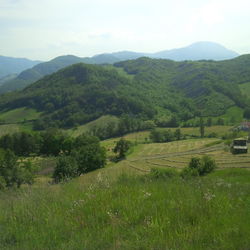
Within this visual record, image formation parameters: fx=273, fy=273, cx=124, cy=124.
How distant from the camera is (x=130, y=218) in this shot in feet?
17.2

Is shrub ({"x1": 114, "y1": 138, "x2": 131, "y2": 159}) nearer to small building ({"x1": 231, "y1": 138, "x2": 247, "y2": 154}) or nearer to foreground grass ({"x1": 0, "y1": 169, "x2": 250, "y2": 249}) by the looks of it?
small building ({"x1": 231, "y1": 138, "x2": 247, "y2": 154})

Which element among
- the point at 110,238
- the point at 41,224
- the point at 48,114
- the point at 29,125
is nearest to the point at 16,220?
the point at 41,224

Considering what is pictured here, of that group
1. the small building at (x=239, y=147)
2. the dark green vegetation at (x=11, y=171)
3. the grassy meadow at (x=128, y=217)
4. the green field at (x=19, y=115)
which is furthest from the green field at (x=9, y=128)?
the grassy meadow at (x=128, y=217)

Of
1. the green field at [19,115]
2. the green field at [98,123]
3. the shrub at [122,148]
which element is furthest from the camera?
the green field at [19,115]

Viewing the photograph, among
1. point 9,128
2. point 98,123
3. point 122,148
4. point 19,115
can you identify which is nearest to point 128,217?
point 122,148

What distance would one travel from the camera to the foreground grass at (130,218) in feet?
14.1

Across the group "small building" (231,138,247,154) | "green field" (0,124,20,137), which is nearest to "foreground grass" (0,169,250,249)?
"small building" (231,138,247,154)

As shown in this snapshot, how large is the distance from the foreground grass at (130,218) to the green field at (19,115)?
16706 cm

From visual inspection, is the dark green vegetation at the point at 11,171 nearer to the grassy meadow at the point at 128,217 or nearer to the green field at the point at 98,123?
the grassy meadow at the point at 128,217

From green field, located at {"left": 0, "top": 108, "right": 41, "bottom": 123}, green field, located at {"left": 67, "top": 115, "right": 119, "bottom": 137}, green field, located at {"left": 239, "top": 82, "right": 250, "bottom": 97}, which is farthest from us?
green field, located at {"left": 239, "top": 82, "right": 250, "bottom": 97}

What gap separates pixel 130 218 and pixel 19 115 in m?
184

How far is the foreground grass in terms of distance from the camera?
14.1 feet

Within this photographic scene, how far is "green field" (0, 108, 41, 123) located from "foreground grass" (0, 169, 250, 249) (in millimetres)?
167064

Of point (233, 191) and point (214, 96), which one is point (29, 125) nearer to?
point (214, 96)
